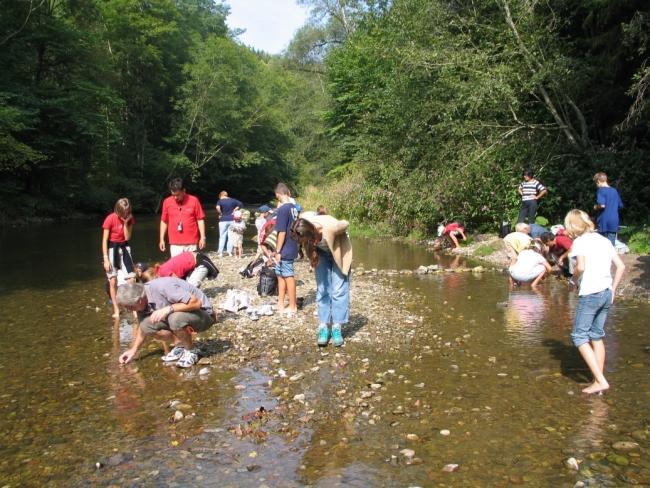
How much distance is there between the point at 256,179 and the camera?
64312mm

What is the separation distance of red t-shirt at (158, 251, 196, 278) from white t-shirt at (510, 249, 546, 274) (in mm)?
6505

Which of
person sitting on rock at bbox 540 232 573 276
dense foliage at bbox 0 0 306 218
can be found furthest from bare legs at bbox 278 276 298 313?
dense foliage at bbox 0 0 306 218

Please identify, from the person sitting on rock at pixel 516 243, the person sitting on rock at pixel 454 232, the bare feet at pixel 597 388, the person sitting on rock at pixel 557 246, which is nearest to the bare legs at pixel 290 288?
the bare feet at pixel 597 388

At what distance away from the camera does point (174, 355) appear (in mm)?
7164

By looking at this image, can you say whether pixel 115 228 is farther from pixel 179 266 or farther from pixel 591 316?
pixel 591 316

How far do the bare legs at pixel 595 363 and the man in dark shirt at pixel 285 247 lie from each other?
4.62 m

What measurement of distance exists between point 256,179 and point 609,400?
198 feet

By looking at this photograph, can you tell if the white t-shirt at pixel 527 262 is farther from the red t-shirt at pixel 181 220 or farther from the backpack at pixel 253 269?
the red t-shirt at pixel 181 220

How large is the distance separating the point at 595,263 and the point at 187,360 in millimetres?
4826

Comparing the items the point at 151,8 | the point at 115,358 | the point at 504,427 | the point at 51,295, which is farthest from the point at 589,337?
the point at 151,8

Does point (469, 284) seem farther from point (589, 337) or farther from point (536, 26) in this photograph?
point (536, 26)

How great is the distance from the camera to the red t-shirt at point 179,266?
27.3ft

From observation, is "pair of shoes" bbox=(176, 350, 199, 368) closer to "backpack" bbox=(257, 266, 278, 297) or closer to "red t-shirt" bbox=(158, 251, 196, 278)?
"red t-shirt" bbox=(158, 251, 196, 278)

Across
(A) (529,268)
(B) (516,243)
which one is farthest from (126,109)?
(A) (529,268)
